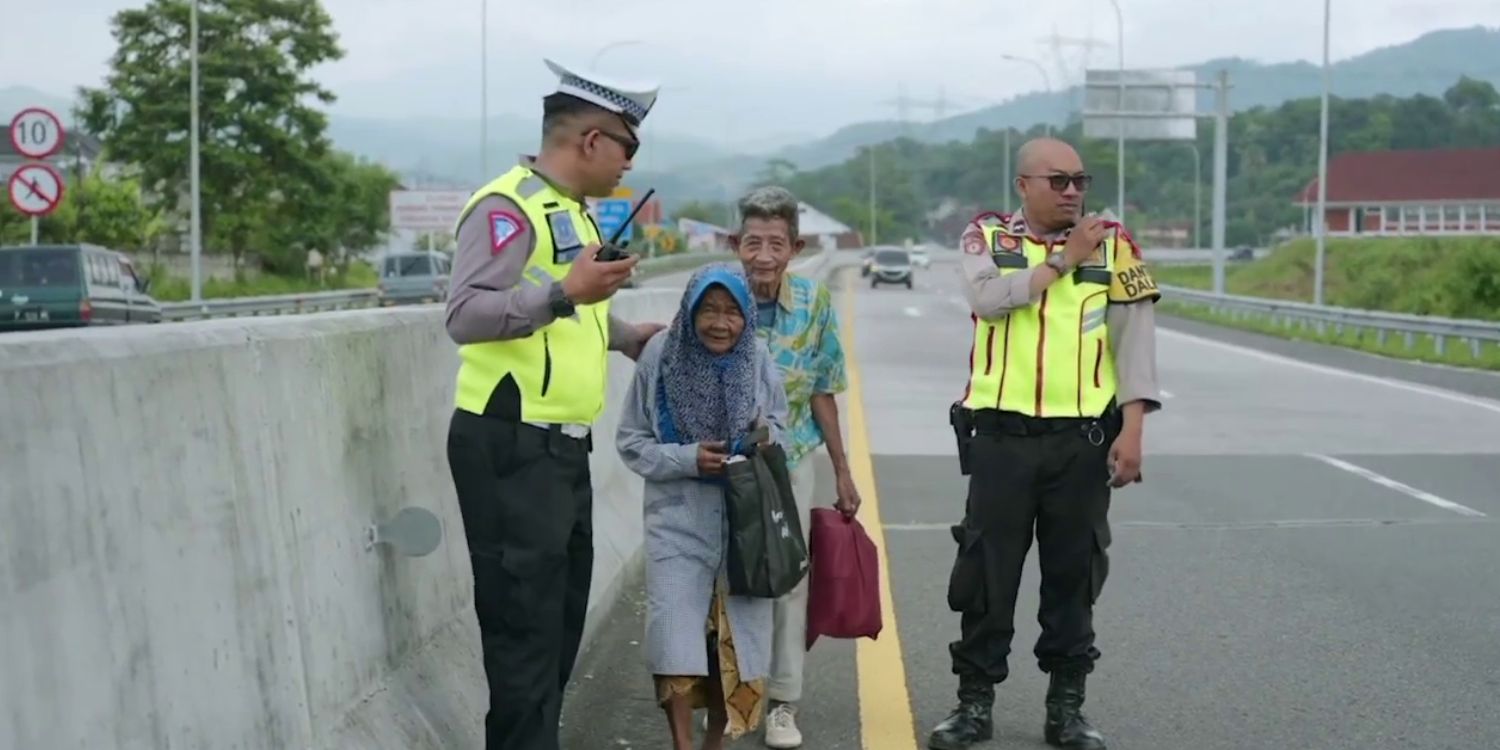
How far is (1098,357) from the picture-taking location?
19.3ft

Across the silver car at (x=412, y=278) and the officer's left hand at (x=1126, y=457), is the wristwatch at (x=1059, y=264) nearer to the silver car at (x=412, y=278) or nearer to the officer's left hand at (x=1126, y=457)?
the officer's left hand at (x=1126, y=457)

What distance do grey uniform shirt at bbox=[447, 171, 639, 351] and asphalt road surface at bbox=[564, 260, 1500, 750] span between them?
187 centimetres

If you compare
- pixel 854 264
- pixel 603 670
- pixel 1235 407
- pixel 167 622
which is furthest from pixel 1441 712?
pixel 854 264

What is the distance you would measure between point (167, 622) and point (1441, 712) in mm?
4407

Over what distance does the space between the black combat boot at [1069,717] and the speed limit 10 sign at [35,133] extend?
20.9m

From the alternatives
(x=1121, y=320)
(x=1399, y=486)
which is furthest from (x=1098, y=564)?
(x=1399, y=486)

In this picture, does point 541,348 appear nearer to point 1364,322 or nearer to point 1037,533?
point 1037,533

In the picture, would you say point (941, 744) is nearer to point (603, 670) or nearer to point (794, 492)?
point (794, 492)

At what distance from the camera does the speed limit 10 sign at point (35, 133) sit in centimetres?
2416

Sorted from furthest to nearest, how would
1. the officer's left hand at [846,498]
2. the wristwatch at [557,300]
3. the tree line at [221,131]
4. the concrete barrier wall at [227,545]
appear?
the tree line at [221,131] → the officer's left hand at [846,498] → the wristwatch at [557,300] → the concrete barrier wall at [227,545]

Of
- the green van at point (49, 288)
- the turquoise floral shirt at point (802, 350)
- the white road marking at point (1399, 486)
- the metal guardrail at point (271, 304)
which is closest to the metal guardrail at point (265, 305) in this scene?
the metal guardrail at point (271, 304)

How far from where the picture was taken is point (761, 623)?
18.3 feet

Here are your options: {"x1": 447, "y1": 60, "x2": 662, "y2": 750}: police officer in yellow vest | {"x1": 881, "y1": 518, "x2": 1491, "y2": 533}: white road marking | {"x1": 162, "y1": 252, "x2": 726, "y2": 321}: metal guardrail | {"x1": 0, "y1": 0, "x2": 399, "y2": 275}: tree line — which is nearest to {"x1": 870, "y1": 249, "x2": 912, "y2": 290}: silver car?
{"x1": 162, "y1": 252, "x2": 726, "y2": 321}: metal guardrail

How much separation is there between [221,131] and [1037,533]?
2015 inches
